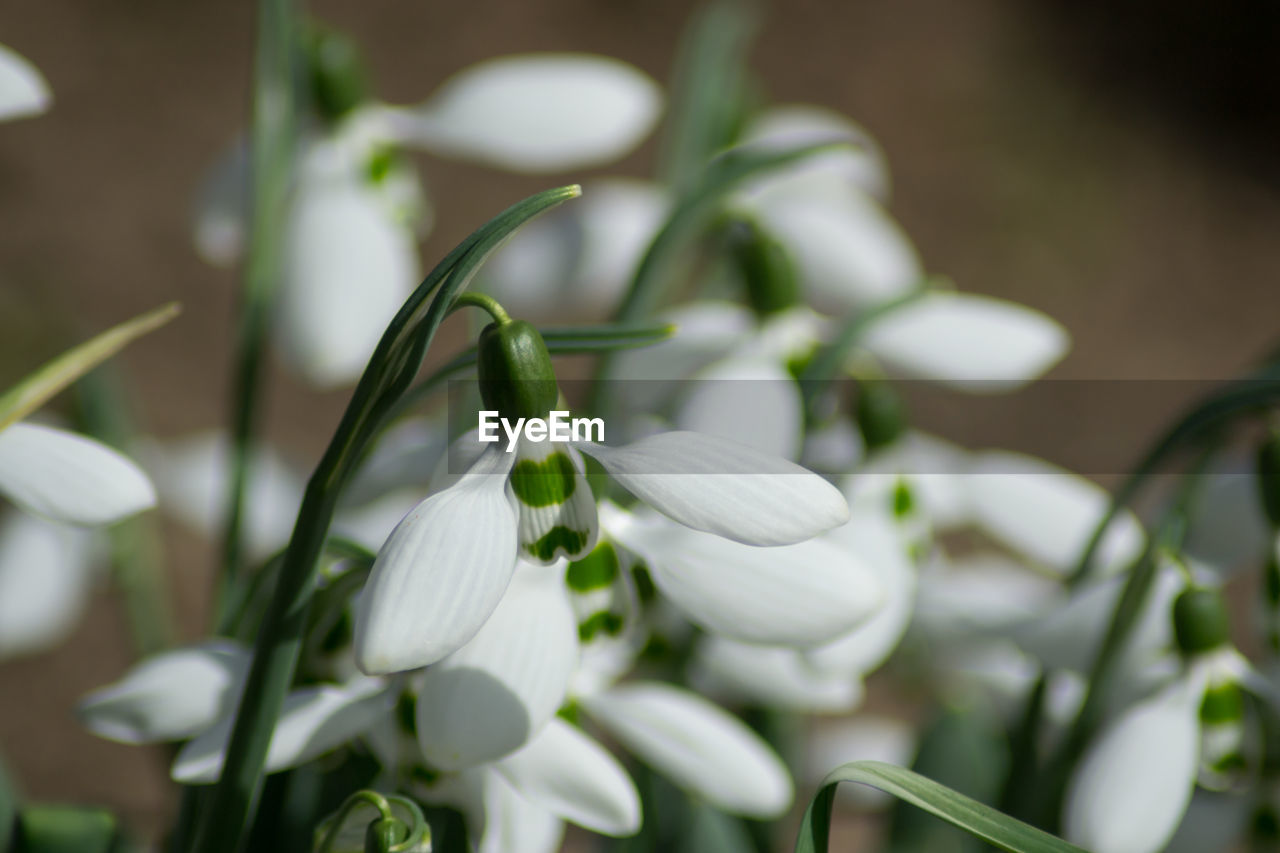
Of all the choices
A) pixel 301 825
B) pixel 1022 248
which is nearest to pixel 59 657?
pixel 301 825

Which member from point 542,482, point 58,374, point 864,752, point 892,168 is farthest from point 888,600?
point 892,168

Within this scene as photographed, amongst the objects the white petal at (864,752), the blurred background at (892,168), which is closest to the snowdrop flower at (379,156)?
the white petal at (864,752)

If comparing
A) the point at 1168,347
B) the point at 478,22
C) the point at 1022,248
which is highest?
the point at 478,22

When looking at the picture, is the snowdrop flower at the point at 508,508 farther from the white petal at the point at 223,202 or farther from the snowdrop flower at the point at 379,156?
the white petal at the point at 223,202

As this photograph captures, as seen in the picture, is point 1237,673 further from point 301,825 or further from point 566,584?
point 301,825

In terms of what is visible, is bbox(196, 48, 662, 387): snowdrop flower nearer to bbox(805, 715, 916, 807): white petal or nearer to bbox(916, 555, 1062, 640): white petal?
bbox(916, 555, 1062, 640): white petal

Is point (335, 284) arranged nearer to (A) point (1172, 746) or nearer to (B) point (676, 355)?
(B) point (676, 355)
